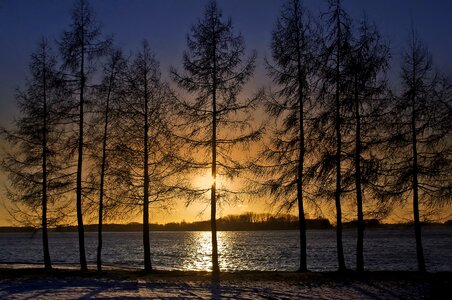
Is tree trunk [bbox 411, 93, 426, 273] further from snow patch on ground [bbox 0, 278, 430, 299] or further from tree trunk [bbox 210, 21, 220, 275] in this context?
tree trunk [bbox 210, 21, 220, 275]

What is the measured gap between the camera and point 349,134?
23688mm

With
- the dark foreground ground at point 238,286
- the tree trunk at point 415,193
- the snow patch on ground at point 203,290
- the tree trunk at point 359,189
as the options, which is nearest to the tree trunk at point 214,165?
the dark foreground ground at point 238,286

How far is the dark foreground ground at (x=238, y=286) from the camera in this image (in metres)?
17.3

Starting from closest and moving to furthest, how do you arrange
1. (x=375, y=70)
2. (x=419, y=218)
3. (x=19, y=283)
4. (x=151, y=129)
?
(x=19, y=283) → (x=375, y=70) → (x=419, y=218) → (x=151, y=129)

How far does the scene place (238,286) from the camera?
64.4 feet

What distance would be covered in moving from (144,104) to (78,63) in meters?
3.92

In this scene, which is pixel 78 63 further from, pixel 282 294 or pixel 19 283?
pixel 282 294

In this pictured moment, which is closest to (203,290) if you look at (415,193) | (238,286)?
(238,286)

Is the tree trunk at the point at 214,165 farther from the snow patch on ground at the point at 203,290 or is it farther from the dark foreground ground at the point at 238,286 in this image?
the snow patch on ground at the point at 203,290

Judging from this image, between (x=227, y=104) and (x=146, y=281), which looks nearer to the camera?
(x=146, y=281)

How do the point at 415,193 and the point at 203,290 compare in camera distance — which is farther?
the point at 415,193

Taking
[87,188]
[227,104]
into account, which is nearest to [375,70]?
[227,104]

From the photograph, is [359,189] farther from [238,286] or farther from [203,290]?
[203,290]

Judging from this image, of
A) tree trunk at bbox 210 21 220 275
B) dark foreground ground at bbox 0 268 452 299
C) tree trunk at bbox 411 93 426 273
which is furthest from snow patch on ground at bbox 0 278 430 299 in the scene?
tree trunk at bbox 411 93 426 273
